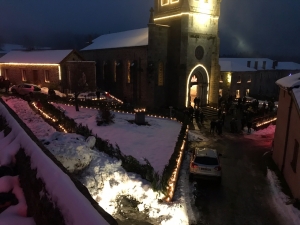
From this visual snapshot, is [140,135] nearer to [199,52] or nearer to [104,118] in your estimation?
[104,118]

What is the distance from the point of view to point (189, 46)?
95.6ft

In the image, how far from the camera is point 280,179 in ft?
44.3

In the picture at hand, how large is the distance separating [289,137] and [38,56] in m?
30.3

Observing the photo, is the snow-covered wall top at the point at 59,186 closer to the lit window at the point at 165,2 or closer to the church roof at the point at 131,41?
the church roof at the point at 131,41

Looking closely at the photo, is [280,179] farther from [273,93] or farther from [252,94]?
[273,93]

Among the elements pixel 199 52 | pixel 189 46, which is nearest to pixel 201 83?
pixel 199 52

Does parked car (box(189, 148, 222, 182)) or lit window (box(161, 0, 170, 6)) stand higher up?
lit window (box(161, 0, 170, 6))

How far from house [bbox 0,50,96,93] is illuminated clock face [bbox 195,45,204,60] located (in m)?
12.9

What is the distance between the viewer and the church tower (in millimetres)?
28578

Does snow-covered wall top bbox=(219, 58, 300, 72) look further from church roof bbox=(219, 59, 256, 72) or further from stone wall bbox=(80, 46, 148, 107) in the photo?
stone wall bbox=(80, 46, 148, 107)

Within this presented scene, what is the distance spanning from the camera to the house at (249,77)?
142ft

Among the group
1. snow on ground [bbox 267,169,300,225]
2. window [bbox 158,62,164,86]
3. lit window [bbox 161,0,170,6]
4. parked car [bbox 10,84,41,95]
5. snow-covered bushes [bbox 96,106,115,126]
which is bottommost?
snow on ground [bbox 267,169,300,225]

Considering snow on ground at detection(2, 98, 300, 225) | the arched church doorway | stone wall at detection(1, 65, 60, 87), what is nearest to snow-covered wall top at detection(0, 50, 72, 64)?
stone wall at detection(1, 65, 60, 87)

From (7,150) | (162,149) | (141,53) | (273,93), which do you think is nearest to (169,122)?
(162,149)
